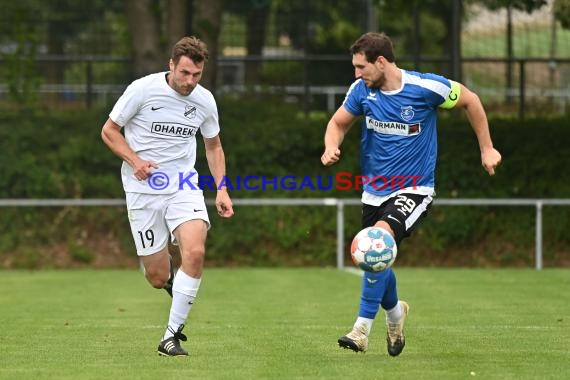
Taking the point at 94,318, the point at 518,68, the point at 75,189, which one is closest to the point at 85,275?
the point at 75,189

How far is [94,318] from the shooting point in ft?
38.5

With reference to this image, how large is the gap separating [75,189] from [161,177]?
1159cm

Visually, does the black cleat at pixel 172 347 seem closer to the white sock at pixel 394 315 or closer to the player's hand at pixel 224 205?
the player's hand at pixel 224 205

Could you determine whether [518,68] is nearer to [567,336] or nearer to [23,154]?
[23,154]

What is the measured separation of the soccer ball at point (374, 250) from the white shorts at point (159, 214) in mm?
1359

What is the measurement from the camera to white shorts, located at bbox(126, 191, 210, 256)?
9086 mm

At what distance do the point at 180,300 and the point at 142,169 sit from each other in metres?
0.95

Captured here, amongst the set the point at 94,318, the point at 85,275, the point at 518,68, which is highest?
the point at 518,68

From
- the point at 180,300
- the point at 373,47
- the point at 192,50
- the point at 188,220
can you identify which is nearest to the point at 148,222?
the point at 188,220

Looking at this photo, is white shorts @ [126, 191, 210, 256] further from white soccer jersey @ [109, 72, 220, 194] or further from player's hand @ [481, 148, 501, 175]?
player's hand @ [481, 148, 501, 175]

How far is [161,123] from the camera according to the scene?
9.15 m

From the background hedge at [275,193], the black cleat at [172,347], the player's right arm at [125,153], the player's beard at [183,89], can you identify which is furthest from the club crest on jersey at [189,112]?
the background hedge at [275,193]

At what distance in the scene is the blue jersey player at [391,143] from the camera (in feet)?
28.1

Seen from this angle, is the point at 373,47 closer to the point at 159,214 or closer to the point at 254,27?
the point at 159,214
